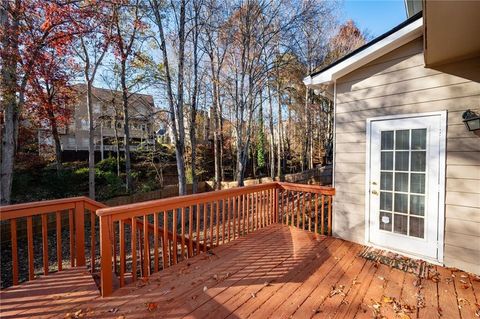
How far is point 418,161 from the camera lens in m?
3.25

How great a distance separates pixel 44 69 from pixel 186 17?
3.93 metres

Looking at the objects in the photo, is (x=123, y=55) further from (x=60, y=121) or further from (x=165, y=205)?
(x=165, y=205)

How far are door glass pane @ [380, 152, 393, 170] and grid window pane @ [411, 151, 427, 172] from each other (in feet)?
0.87

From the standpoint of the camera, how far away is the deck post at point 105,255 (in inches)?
92.7

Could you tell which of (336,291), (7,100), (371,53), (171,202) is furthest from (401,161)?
(7,100)

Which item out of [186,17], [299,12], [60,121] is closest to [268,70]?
[299,12]

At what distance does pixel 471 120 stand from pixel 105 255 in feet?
13.9

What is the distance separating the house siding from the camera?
114 inches

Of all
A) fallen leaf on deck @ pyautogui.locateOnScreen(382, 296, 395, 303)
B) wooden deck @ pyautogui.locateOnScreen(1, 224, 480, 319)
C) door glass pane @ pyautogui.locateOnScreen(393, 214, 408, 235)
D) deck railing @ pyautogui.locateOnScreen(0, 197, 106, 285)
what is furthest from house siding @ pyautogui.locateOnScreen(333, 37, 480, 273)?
deck railing @ pyautogui.locateOnScreen(0, 197, 106, 285)

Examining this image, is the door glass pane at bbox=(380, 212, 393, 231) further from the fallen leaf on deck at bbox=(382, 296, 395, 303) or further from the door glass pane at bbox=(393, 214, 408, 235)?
the fallen leaf on deck at bbox=(382, 296, 395, 303)

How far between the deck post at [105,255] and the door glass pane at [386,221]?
11.9ft

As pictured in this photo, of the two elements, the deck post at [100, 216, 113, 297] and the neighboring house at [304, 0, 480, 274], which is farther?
the neighboring house at [304, 0, 480, 274]

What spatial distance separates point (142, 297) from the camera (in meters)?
2.38

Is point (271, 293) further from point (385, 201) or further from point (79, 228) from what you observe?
point (79, 228)
